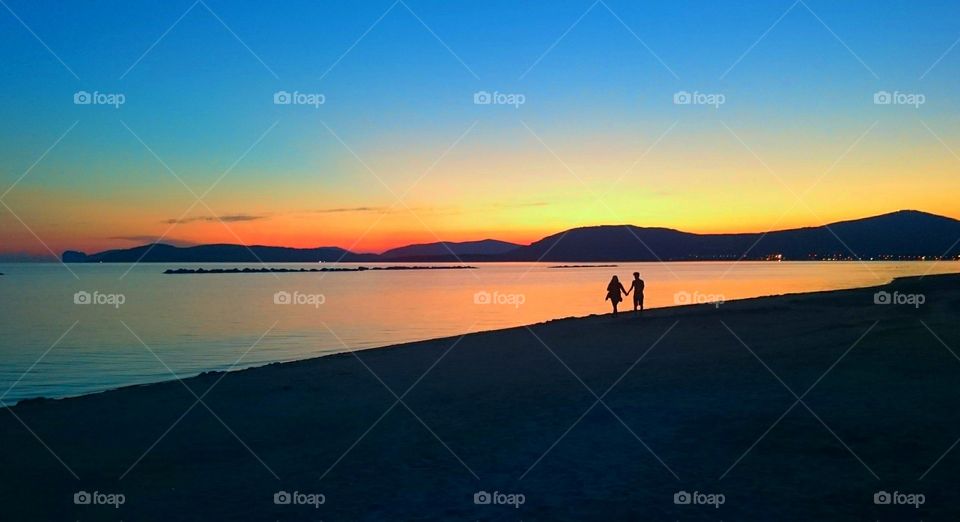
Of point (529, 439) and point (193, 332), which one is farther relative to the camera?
point (193, 332)

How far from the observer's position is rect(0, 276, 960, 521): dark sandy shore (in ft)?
26.3

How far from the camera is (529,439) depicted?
416 inches

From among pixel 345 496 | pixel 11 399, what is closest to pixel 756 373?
pixel 345 496

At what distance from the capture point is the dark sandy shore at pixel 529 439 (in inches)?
316

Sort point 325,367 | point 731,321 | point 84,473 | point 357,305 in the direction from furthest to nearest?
point 357,305 → point 731,321 → point 325,367 → point 84,473

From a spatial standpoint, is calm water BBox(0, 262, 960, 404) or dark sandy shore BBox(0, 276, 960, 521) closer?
dark sandy shore BBox(0, 276, 960, 521)

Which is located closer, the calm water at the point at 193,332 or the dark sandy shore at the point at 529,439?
the dark sandy shore at the point at 529,439

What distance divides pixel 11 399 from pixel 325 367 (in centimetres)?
868

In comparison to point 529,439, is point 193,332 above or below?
above

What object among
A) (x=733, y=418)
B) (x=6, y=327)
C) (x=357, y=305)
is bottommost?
(x=733, y=418)

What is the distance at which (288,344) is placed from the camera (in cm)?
3309

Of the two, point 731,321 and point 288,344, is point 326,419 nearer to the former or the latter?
point 731,321

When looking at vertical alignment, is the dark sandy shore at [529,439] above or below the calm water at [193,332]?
A: below

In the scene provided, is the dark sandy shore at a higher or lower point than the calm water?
lower
